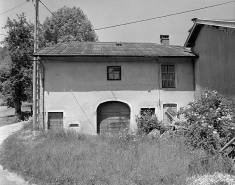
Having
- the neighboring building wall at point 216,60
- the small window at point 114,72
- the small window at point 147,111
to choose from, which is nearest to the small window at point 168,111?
the small window at point 147,111

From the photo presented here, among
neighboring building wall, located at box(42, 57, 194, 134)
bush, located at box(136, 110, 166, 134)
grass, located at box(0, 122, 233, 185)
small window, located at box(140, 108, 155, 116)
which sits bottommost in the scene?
grass, located at box(0, 122, 233, 185)

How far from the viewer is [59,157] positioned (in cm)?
628

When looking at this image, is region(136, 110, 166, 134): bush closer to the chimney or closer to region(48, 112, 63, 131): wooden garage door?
region(48, 112, 63, 131): wooden garage door

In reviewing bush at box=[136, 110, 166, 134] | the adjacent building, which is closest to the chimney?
the adjacent building

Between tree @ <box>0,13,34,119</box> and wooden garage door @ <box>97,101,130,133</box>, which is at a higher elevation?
tree @ <box>0,13,34,119</box>

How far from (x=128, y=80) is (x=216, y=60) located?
5.18m

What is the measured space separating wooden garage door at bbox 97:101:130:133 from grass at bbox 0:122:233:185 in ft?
10.6

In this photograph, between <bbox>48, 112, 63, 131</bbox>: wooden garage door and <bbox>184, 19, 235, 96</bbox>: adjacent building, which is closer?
<bbox>184, 19, 235, 96</bbox>: adjacent building

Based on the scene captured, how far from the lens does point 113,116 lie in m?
11.5

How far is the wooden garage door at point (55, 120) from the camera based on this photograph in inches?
427

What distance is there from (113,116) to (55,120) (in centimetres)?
370

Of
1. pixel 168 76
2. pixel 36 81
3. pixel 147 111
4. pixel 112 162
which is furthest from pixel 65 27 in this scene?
pixel 112 162

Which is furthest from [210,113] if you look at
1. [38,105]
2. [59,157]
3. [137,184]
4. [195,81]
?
[38,105]

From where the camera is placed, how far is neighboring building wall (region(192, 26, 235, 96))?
8406 millimetres
